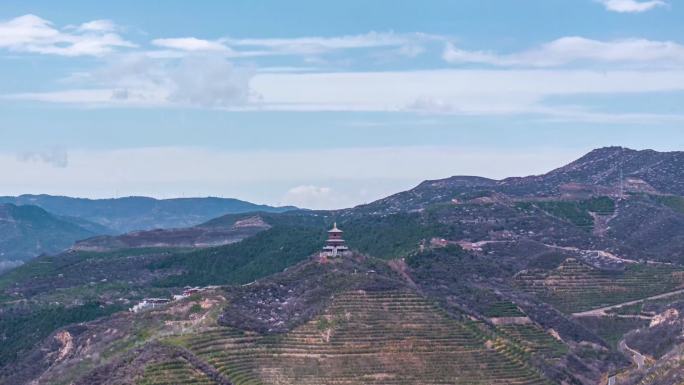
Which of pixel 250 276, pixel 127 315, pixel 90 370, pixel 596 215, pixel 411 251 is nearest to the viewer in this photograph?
pixel 90 370

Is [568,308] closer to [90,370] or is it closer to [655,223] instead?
[655,223]

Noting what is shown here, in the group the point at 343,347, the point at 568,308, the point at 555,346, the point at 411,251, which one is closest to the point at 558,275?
the point at 568,308

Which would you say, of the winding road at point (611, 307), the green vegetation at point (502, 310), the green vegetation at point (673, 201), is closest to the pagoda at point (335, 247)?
the green vegetation at point (502, 310)

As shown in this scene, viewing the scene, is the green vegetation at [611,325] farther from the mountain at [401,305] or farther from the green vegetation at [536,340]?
the green vegetation at [536,340]

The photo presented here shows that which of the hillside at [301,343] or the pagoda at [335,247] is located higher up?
the pagoda at [335,247]

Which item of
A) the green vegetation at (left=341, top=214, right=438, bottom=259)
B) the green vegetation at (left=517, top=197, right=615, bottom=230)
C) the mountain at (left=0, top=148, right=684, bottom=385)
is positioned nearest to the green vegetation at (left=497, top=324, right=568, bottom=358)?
the mountain at (left=0, top=148, right=684, bottom=385)

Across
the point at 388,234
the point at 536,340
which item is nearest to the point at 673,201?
the point at 388,234
